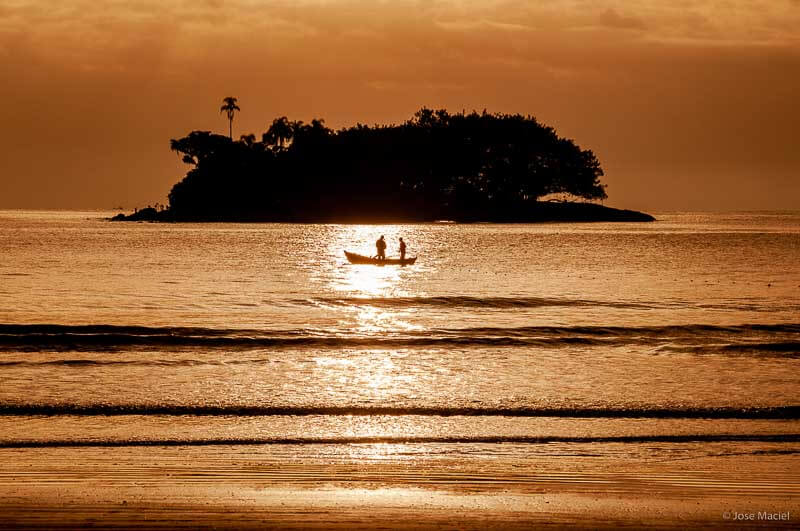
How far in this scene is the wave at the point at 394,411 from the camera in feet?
56.4

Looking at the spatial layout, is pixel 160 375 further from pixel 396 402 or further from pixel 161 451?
pixel 161 451

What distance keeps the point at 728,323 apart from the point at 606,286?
19402 mm

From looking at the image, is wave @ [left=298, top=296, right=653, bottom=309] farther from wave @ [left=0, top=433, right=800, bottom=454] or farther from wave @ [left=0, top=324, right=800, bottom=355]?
wave @ [left=0, top=433, right=800, bottom=454]

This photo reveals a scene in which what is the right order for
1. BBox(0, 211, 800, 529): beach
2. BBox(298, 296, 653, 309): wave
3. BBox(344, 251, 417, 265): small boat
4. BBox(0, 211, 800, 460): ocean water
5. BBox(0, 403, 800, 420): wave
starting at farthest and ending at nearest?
BBox(344, 251, 417, 265): small boat < BBox(298, 296, 653, 309): wave < BBox(0, 403, 800, 420): wave < BBox(0, 211, 800, 460): ocean water < BBox(0, 211, 800, 529): beach

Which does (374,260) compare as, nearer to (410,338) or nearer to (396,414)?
(410,338)

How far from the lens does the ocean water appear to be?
616 inches

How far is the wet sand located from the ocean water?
875mm

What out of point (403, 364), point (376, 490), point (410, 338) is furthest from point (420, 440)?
point (410, 338)

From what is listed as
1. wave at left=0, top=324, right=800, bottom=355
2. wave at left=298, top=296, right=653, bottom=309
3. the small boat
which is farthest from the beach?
the small boat

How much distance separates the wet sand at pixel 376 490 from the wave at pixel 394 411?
299 centimetres

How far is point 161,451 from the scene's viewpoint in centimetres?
1404

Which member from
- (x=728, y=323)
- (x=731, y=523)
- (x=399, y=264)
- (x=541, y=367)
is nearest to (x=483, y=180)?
(x=399, y=264)

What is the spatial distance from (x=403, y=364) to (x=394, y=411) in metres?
6.36

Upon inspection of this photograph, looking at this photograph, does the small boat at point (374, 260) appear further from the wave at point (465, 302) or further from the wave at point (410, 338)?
the wave at point (410, 338)
